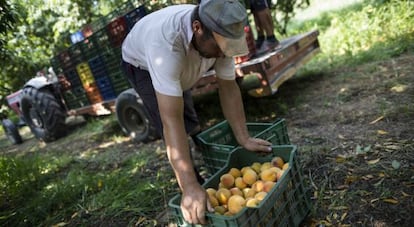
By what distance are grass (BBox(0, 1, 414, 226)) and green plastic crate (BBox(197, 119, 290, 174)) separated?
20.2 inches

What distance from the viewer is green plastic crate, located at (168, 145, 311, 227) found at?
181cm

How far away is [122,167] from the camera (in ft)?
14.5

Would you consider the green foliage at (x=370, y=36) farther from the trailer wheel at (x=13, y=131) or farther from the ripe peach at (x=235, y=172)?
the trailer wheel at (x=13, y=131)

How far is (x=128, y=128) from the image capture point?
527 centimetres

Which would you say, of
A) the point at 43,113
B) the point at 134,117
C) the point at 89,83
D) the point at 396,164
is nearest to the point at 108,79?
the point at 89,83

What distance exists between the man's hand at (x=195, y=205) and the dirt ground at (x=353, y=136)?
92 cm

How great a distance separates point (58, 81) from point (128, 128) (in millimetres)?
2214

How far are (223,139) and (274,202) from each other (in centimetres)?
A: 115

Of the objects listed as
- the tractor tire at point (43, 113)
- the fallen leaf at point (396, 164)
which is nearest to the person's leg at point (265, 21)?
the fallen leaf at point (396, 164)

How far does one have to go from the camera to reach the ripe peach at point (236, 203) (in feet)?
6.63

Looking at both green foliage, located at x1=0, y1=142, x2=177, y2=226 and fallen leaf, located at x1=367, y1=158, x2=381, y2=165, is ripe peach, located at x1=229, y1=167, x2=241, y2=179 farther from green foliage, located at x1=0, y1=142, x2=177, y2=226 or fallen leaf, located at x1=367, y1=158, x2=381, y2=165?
fallen leaf, located at x1=367, y1=158, x2=381, y2=165

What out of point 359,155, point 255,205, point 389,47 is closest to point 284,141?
point 359,155

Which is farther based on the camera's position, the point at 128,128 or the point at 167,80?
the point at 128,128

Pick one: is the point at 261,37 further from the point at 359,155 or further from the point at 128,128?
the point at 359,155
